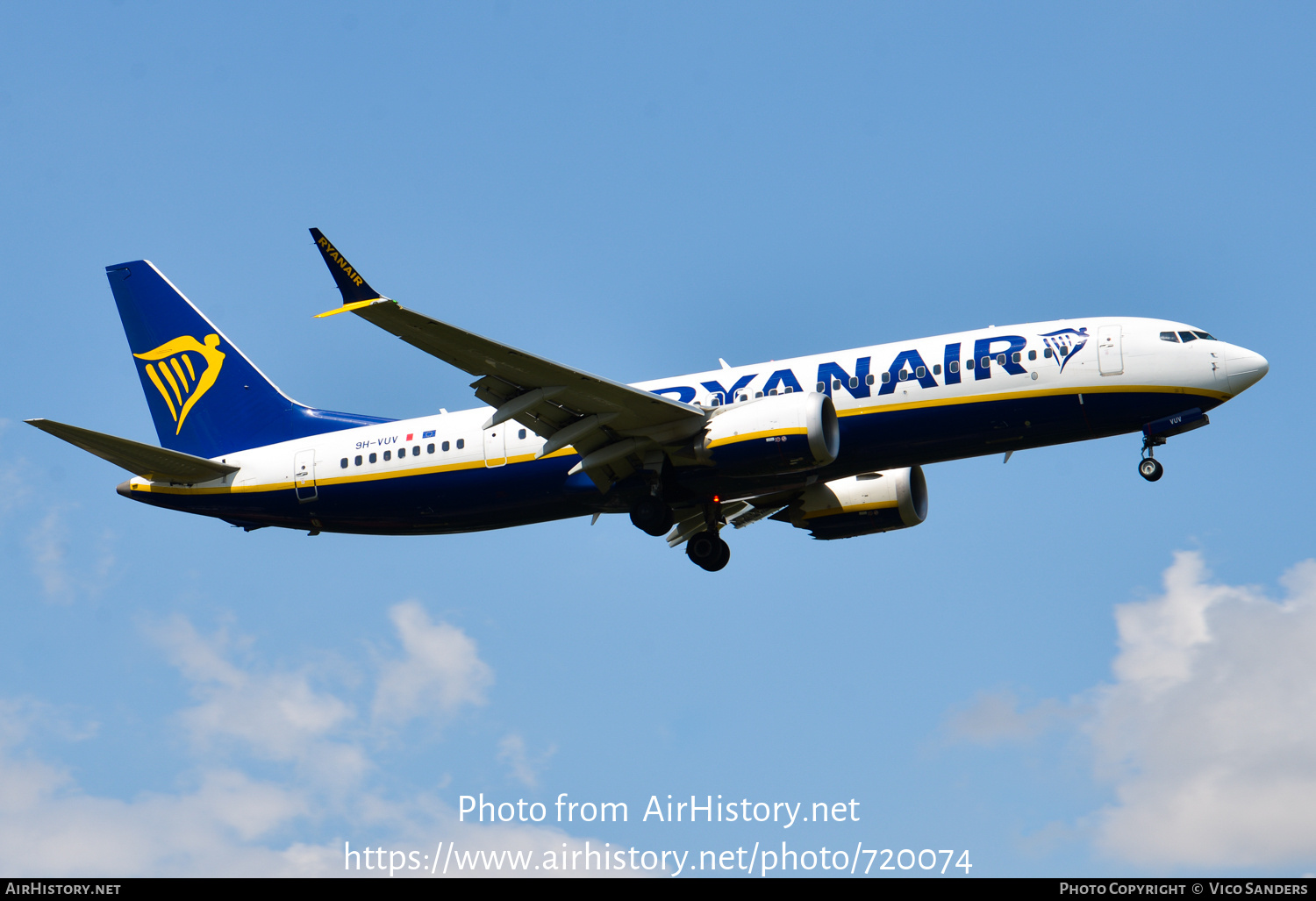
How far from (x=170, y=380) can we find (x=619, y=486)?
14.7 meters

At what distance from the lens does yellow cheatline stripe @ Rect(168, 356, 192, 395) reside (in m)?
38.1

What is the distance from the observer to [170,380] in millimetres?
38438

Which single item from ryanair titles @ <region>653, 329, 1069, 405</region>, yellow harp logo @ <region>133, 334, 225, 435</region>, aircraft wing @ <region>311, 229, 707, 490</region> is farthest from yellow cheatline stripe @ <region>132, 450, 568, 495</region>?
ryanair titles @ <region>653, 329, 1069, 405</region>

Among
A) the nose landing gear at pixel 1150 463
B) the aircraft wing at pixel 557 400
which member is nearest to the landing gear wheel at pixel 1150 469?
the nose landing gear at pixel 1150 463

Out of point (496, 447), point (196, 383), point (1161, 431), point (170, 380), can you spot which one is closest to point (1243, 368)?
point (1161, 431)

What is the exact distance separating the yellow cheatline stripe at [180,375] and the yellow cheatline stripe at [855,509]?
1764 cm

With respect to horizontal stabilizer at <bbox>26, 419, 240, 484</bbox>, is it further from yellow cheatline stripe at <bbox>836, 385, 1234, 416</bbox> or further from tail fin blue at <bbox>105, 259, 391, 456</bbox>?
yellow cheatline stripe at <bbox>836, 385, 1234, 416</bbox>

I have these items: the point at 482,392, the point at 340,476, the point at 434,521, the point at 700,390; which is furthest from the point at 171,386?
the point at 700,390

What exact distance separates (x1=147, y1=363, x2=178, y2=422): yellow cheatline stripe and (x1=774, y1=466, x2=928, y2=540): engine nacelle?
17500 millimetres

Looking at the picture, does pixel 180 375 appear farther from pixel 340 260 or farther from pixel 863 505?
pixel 863 505

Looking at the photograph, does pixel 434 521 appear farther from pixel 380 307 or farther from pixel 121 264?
pixel 121 264

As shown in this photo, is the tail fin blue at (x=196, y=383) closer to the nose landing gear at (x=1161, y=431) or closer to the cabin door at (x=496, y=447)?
the cabin door at (x=496, y=447)

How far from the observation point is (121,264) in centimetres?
3988
